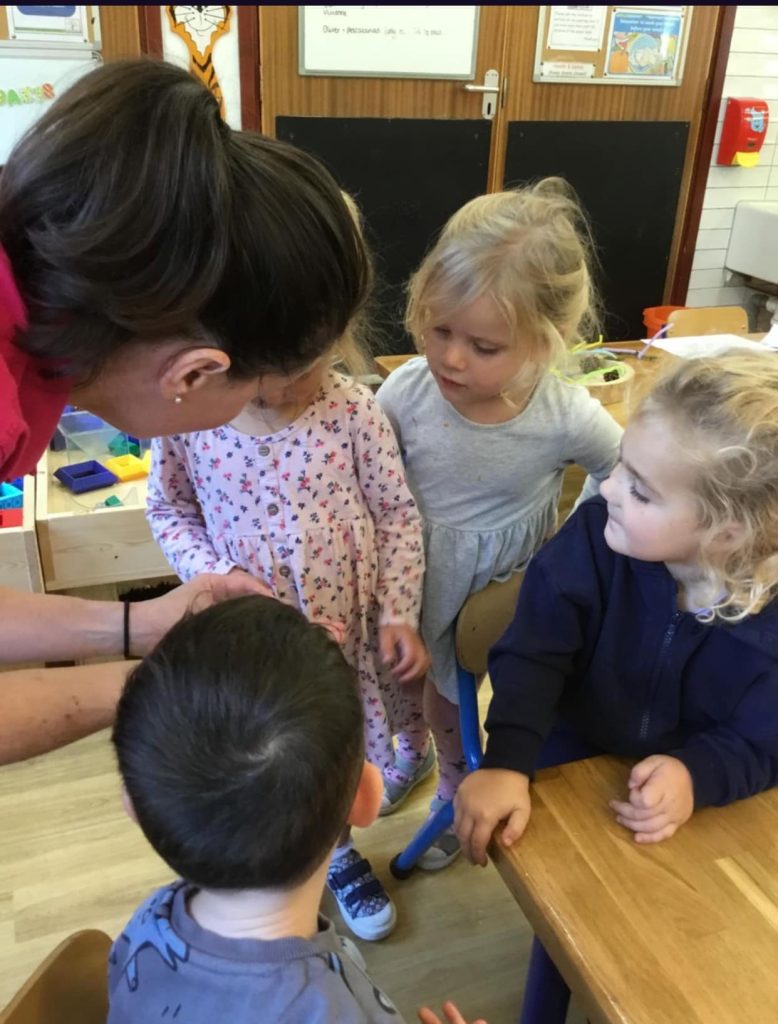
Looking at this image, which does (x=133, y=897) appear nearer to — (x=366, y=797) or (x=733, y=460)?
(x=366, y=797)

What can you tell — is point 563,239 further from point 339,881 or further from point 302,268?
point 339,881

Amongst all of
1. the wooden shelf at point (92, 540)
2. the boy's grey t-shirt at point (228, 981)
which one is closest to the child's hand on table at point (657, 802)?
the boy's grey t-shirt at point (228, 981)

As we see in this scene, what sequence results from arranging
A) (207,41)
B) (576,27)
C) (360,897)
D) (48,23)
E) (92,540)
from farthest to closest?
(576,27)
(207,41)
(48,23)
(92,540)
(360,897)

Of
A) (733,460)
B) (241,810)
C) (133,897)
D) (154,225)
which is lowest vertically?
(133,897)

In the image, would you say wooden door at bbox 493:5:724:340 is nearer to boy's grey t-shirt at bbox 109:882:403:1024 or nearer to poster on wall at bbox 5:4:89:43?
poster on wall at bbox 5:4:89:43

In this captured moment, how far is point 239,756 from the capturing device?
58 cm

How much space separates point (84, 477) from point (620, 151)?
2565 millimetres

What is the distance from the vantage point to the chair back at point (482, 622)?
48.7 inches

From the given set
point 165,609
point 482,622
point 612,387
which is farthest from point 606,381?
point 165,609

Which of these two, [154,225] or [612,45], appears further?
[612,45]

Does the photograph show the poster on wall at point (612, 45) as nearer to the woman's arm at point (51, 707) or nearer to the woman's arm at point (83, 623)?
the woman's arm at point (83, 623)

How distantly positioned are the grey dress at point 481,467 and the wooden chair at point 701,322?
4.47 ft

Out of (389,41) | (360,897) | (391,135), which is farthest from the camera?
(391,135)

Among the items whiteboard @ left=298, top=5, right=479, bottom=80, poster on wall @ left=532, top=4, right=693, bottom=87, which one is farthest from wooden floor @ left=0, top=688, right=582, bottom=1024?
poster on wall @ left=532, top=4, right=693, bottom=87
